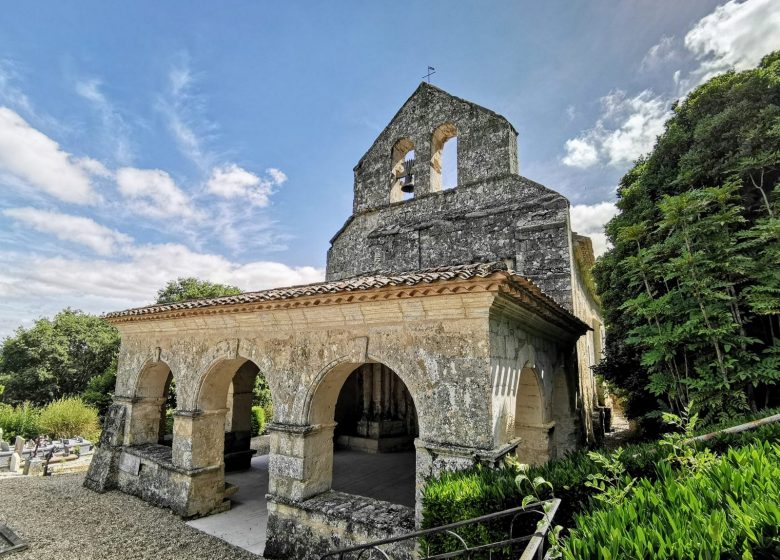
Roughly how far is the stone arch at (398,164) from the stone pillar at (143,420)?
28.0 feet

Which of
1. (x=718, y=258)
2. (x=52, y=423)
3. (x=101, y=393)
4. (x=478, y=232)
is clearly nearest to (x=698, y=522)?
(x=718, y=258)

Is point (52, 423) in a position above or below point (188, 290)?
below

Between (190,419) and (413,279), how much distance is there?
18.4ft

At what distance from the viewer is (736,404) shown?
6230 mm

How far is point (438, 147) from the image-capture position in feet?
39.2

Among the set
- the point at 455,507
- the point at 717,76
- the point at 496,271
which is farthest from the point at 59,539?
the point at 717,76

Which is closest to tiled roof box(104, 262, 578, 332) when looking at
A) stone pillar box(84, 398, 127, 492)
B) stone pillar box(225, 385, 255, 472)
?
stone pillar box(84, 398, 127, 492)

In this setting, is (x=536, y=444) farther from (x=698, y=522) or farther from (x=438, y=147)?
(x=438, y=147)

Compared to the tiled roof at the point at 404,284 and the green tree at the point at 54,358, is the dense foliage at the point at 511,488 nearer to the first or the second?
the tiled roof at the point at 404,284

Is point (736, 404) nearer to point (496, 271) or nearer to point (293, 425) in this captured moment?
point (496, 271)

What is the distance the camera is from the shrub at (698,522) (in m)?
1.65

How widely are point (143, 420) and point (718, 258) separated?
1234 centimetres

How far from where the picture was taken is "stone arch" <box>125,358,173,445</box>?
916 centimetres

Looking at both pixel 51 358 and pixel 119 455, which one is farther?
pixel 51 358
